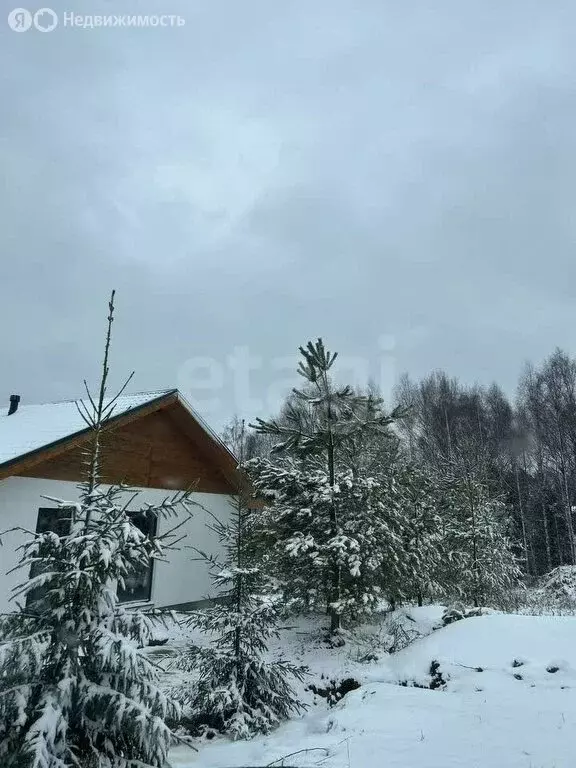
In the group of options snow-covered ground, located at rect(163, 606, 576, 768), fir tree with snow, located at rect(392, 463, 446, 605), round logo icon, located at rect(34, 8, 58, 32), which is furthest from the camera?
round logo icon, located at rect(34, 8, 58, 32)

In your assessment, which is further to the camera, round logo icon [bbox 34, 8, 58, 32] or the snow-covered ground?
round logo icon [bbox 34, 8, 58, 32]

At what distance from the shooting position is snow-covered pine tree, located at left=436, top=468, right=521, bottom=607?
13.2 meters

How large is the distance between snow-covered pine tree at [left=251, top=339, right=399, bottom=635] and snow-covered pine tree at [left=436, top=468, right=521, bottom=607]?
3.90m

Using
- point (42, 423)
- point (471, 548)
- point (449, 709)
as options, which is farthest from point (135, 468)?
point (471, 548)

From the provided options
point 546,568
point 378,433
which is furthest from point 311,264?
point 378,433

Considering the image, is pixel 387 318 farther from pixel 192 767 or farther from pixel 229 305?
pixel 192 767

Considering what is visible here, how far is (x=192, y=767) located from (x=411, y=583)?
6.22 m

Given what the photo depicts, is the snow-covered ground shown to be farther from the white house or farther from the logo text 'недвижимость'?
the logo text 'недвижимость'

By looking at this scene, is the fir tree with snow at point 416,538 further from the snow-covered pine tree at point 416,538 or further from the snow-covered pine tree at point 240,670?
the snow-covered pine tree at point 240,670

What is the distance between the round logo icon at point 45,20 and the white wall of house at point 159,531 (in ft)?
35.8

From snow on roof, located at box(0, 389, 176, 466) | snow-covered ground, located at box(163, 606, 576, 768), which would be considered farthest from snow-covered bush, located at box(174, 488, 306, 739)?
snow on roof, located at box(0, 389, 176, 466)

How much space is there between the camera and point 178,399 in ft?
43.0

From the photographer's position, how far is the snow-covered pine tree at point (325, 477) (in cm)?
923

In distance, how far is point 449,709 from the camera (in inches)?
233
